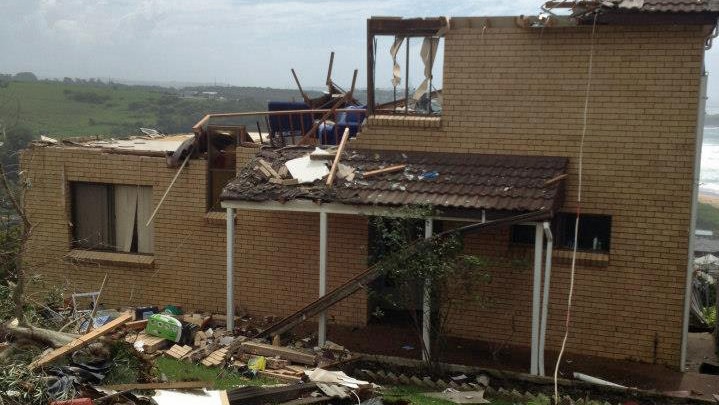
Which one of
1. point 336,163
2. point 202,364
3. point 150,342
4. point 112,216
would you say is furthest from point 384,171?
point 112,216

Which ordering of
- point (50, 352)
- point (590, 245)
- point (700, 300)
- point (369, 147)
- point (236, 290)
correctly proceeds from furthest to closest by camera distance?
1. point (700, 300)
2. point (236, 290)
3. point (369, 147)
4. point (590, 245)
5. point (50, 352)

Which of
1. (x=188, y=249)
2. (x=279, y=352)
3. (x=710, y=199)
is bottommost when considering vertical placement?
(x=710, y=199)

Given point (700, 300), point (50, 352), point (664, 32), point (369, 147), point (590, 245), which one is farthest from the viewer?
point (700, 300)

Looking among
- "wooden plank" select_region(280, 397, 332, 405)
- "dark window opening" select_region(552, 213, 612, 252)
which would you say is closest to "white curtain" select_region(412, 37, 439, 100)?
"dark window opening" select_region(552, 213, 612, 252)

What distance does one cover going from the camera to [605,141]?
11.4 m

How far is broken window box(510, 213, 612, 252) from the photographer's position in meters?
11.7

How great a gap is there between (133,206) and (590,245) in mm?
8498

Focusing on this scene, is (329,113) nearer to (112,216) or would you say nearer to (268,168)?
(268,168)

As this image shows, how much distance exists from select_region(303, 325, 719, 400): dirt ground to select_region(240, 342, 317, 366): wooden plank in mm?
1055

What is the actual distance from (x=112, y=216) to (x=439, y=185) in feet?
22.4

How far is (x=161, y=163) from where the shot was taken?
1377 cm

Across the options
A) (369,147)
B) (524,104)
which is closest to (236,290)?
(369,147)

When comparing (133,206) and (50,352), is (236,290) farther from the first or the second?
(50,352)

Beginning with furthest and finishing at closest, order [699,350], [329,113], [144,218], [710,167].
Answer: [710,167]
[144,218]
[329,113]
[699,350]
